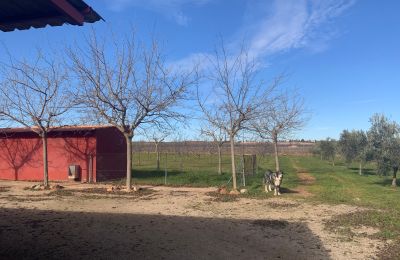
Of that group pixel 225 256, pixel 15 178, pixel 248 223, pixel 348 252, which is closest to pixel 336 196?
pixel 248 223

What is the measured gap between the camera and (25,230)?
889cm

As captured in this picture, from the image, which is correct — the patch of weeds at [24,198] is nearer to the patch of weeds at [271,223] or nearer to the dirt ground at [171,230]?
the dirt ground at [171,230]

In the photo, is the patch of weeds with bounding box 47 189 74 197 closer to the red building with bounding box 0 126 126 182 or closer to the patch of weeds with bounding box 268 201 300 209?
the red building with bounding box 0 126 126 182

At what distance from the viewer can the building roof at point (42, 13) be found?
5.01 m

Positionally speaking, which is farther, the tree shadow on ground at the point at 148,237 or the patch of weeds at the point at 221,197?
the patch of weeds at the point at 221,197

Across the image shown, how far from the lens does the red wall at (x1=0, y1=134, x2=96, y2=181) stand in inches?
901

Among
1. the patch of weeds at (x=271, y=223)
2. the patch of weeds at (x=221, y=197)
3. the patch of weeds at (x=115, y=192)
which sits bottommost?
the patch of weeds at (x=271, y=223)

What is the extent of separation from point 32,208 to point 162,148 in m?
60.2

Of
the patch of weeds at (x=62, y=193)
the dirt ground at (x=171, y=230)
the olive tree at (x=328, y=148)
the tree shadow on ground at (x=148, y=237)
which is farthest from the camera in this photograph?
the olive tree at (x=328, y=148)

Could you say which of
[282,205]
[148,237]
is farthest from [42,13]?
[282,205]

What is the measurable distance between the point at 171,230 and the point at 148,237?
2.98 ft

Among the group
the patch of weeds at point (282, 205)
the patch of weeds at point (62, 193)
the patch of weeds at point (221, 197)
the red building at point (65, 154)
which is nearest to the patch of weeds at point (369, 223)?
the patch of weeds at point (282, 205)

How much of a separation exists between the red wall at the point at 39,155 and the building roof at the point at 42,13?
17314mm

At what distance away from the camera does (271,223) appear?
10453 millimetres
